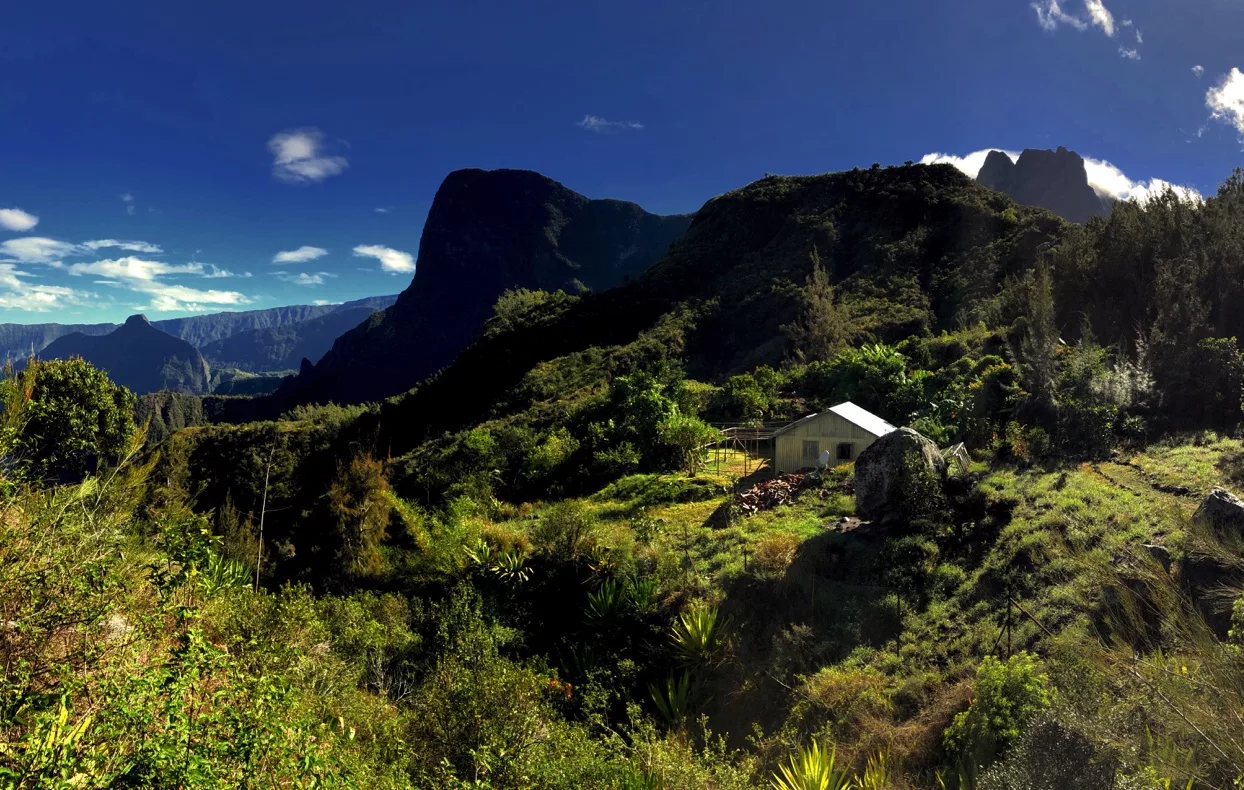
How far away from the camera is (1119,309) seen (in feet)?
72.7

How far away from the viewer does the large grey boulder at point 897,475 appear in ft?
34.3

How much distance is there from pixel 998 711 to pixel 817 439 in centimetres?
1193

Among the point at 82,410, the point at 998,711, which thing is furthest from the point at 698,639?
the point at 82,410

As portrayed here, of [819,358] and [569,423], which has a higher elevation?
[819,358]

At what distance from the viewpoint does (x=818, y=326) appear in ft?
118

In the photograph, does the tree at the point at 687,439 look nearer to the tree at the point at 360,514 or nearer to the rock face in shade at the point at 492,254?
the tree at the point at 360,514

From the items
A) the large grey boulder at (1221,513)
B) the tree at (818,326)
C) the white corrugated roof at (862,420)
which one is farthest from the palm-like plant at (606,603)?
the tree at (818,326)

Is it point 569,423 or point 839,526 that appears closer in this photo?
point 839,526

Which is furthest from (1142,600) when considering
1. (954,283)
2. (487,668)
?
(954,283)

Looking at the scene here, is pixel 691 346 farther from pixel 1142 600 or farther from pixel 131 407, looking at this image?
pixel 1142 600

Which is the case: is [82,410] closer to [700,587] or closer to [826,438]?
[700,587]

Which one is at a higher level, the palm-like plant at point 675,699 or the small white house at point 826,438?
the small white house at point 826,438

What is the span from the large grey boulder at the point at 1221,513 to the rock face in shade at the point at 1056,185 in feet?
394

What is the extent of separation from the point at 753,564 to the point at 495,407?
3108cm
